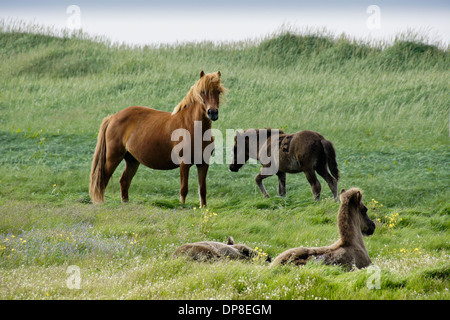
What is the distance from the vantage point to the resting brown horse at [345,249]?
7.54 meters

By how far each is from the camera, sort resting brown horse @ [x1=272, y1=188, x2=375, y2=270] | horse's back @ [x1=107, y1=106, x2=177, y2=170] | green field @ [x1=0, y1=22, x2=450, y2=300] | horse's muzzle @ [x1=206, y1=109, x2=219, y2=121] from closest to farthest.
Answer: green field @ [x1=0, y1=22, x2=450, y2=300] → resting brown horse @ [x1=272, y1=188, x2=375, y2=270] → horse's muzzle @ [x1=206, y1=109, x2=219, y2=121] → horse's back @ [x1=107, y1=106, x2=177, y2=170]

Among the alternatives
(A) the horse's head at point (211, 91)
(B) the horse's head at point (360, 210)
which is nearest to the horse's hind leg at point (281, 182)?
(A) the horse's head at point (211, 91)

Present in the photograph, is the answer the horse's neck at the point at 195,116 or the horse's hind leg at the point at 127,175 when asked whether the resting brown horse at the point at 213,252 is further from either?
the horse's hind leg at the point at 127,175

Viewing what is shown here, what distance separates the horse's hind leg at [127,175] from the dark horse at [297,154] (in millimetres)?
2773

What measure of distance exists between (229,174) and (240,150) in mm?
2512

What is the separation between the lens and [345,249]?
25.3 ft

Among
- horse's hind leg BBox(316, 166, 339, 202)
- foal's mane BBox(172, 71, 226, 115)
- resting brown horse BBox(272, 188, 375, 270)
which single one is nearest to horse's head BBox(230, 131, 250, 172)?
horse's hind leg BBox(316, 166, 339, 202)

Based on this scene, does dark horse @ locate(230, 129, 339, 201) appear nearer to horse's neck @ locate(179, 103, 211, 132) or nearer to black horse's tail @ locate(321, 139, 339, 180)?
black horse's tail @ locate(321, 139, 339, 180)

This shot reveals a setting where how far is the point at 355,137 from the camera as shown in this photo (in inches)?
830

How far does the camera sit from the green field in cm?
701

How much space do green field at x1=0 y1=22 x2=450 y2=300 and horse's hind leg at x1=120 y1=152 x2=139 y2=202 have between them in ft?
1.25

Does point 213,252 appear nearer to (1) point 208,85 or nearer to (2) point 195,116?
(1) point 208,85
